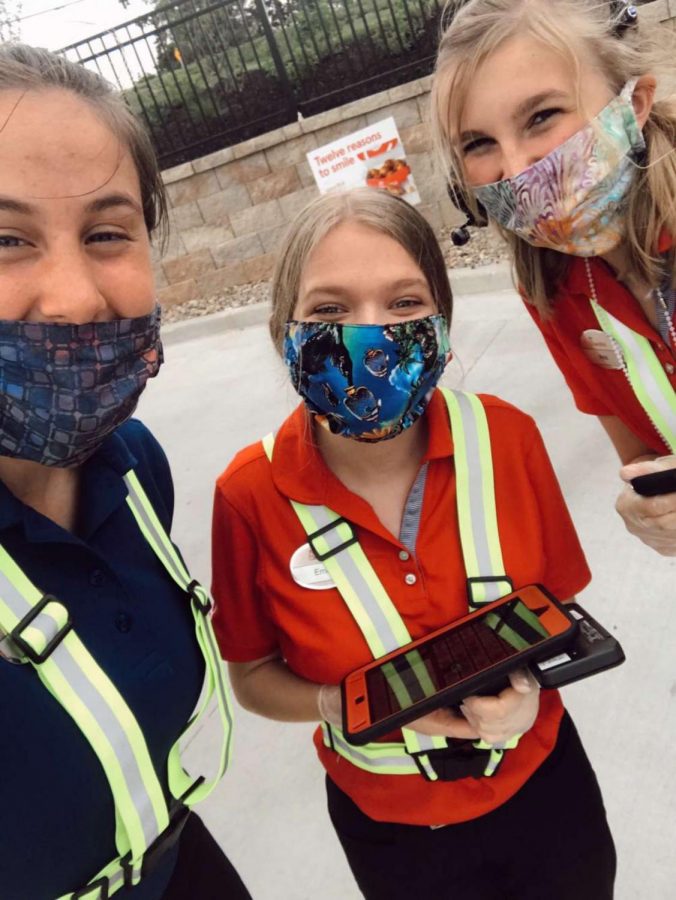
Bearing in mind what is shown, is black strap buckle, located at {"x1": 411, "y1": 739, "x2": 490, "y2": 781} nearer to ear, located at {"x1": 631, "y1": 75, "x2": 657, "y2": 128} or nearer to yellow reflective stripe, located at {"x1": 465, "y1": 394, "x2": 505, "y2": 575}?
yellow reflective stripe, located at {"x1": 465, "y1": 394, "x2": 505, "y2": 575}

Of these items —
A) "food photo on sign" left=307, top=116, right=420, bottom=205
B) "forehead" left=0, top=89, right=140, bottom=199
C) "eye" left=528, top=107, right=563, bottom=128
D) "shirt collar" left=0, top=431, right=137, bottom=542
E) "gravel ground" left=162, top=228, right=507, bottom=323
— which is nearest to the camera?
"forehead" left=0, top=89, right=140, bottom=199

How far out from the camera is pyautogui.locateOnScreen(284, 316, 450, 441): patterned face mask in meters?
1.21

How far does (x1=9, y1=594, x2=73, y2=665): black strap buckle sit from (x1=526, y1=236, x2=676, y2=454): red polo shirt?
1241 millimetres

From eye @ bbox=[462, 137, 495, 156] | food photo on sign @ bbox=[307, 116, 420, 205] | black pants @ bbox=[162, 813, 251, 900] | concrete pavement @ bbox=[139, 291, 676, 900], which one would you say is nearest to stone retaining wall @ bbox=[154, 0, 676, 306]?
food photo on sign @ bbox=[307, 116, 420, 205]

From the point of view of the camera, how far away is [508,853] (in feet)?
3.98

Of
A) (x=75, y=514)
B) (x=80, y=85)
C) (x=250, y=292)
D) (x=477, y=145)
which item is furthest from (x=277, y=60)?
(x=75, y=514)

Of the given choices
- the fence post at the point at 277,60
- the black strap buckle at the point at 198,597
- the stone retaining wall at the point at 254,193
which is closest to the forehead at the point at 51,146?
the black strap buckle at the point at 198,597

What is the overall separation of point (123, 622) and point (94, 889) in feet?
1.23

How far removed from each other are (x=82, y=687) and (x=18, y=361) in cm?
44

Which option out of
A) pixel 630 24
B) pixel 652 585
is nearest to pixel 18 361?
pixel 630 24

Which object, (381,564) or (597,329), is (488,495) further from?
(597,329)

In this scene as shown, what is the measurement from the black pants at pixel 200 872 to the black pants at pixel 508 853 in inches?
Result: 10.6

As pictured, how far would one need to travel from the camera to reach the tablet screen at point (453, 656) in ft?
3.42

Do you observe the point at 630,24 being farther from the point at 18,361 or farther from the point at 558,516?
the point at 18,361
